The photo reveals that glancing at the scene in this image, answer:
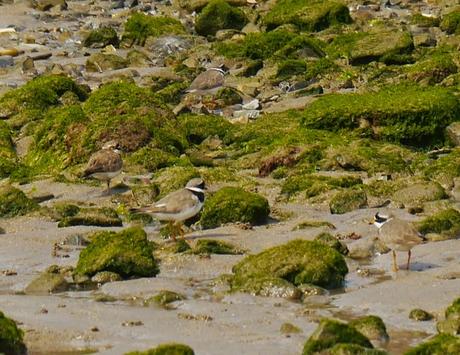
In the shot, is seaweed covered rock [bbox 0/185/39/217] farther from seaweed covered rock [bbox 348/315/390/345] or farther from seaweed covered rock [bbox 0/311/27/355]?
seaweed covered rock [bbox 348/315/390/345]

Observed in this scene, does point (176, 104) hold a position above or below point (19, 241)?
below

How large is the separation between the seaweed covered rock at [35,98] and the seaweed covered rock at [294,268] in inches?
326

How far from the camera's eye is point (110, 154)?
14.2 metres

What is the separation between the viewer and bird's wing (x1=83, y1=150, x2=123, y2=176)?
45.6 feet

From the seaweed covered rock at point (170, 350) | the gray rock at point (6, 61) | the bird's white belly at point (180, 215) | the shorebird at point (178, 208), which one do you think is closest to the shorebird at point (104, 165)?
the shorebird at point (178, 208)

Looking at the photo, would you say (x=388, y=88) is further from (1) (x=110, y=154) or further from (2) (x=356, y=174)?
(1) (x=110, y=154)

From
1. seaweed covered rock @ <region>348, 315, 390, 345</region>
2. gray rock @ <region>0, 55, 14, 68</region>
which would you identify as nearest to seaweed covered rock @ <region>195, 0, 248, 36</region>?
gray rock @ <region>0, 55, 14, 68</region>

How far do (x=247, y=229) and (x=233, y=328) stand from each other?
339cm

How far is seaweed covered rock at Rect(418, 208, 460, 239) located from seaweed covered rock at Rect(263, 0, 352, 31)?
1385 cm

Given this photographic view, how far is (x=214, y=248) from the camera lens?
11.1 meters

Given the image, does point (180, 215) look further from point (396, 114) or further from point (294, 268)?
point (396, 114)

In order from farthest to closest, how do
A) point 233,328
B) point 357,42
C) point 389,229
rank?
point 357,42
point 389,229
point 233,328

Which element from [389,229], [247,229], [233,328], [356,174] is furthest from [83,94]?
[233,328]

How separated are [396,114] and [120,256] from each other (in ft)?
21.0
